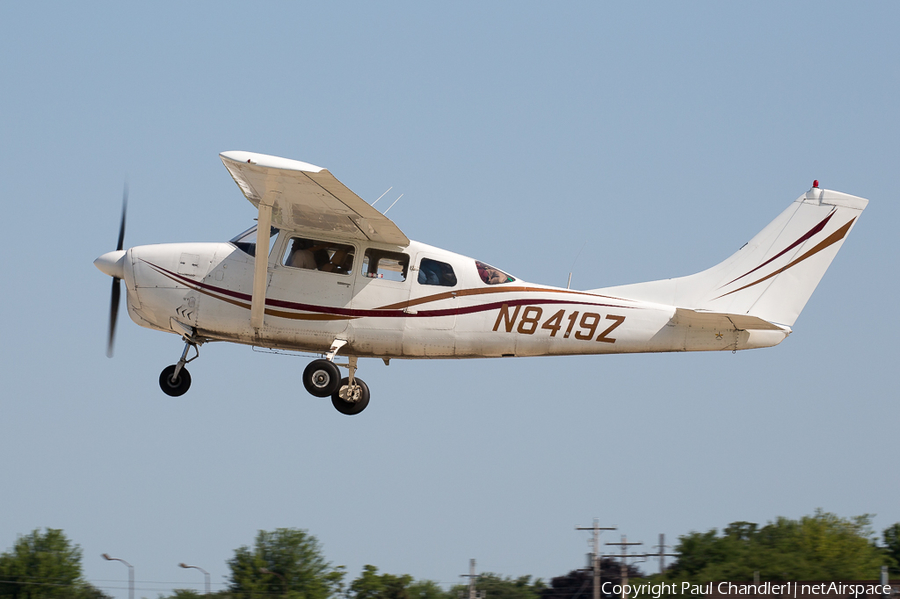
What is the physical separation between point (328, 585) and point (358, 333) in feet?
81.0

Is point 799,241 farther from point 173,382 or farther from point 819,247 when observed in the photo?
point 173,382

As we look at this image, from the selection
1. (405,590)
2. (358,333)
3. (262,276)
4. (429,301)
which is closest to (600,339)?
(429,301)

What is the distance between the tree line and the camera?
34.0 m

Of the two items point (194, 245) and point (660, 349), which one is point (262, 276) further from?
point (660, 349)

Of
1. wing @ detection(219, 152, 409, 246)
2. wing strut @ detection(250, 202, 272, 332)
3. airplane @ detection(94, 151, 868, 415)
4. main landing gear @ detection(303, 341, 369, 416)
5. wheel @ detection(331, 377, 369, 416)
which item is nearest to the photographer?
wing @ detection(219, 152, 409, 246)

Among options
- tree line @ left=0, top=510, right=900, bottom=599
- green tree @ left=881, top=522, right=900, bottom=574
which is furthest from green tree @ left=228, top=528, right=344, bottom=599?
green tree @ left=881, top=522, right=900, bottom=574

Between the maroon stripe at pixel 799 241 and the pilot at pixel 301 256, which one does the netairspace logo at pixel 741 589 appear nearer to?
the maroon stripe at pixel 799 241

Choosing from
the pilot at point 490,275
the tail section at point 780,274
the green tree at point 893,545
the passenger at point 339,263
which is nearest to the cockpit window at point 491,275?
the pilot at point 490,275

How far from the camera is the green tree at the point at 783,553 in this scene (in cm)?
3438

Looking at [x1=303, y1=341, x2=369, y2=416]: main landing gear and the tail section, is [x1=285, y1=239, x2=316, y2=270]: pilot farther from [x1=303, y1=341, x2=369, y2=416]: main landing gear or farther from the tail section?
the tail section

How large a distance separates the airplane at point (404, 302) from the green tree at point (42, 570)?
25.9m

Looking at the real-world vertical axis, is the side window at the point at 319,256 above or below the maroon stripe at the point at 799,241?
below

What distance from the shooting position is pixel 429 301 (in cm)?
1477

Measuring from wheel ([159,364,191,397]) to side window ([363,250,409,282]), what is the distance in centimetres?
313
